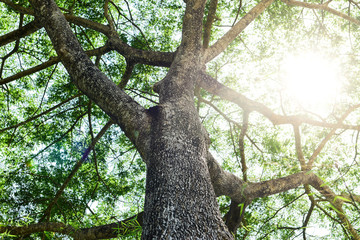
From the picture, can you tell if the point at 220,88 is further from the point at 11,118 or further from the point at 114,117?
the point at 11,118

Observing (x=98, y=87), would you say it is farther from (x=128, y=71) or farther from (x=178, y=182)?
(x=128, y=71)

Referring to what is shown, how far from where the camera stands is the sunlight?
4.39m

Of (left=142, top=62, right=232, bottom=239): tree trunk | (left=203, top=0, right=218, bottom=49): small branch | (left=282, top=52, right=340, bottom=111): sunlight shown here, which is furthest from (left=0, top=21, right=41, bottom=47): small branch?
(left=282, top=52, right=340, bottom=111): sunlight

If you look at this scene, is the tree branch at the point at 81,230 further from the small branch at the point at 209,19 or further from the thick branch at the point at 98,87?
the small branch at the point at 209,19

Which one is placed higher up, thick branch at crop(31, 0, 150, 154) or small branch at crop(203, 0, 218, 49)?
small branch at crop(203, 0, 218, 49)

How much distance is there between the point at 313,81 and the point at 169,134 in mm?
3550

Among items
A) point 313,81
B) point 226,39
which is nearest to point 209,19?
point 226,39

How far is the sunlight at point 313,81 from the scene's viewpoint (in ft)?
14.4

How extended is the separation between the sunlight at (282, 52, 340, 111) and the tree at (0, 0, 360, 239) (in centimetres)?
36

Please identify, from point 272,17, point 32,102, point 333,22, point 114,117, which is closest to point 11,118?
point 32,102

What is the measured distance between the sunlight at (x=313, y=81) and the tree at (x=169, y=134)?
36 centimetres

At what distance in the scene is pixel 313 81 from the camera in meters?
4.35

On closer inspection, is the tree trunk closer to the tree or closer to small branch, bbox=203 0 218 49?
the tree

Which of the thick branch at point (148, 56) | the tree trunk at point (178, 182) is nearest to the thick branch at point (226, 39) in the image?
the thick branch at point (148, 56)
